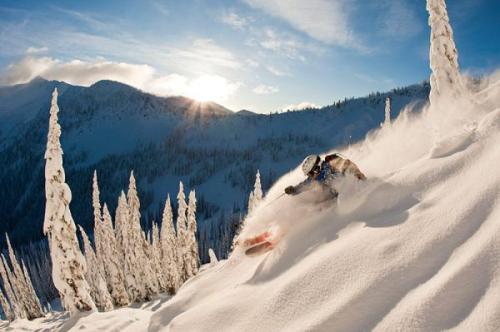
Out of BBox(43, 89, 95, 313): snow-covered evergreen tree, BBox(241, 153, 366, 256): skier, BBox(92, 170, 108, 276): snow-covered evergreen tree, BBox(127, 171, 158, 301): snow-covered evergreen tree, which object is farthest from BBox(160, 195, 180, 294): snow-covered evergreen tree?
BBox(241, 153, 366, 256): skier

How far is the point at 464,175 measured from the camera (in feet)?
15.3

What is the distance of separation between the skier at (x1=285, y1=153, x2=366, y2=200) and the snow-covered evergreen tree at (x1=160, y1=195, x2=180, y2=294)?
34.8 m

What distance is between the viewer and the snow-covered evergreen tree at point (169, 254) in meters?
41.2

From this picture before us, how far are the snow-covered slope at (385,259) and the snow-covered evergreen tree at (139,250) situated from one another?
3358 cm

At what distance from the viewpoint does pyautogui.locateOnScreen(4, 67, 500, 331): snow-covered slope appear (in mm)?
2996

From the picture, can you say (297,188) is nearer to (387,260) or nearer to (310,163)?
(310,163)

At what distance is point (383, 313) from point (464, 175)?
7.87 ft

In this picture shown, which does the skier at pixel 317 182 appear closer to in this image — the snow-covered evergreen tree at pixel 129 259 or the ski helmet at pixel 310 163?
the ski helmet at pixel 310 163

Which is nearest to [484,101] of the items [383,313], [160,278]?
[383,313]

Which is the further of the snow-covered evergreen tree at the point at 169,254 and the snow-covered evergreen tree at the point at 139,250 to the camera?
the snow-covered evergreen tree at the point at 169,254

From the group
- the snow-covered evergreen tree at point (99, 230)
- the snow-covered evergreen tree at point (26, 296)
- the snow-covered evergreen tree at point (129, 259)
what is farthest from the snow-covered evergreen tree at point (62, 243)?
the snow-covered evergreen tree at point (26, 296)

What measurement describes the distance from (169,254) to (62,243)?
27769 mm

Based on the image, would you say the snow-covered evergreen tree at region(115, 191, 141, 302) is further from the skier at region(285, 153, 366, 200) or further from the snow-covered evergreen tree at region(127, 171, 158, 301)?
the skier at region(285, 153, 366, 200)

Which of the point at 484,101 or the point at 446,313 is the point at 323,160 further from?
the point at 446,313
